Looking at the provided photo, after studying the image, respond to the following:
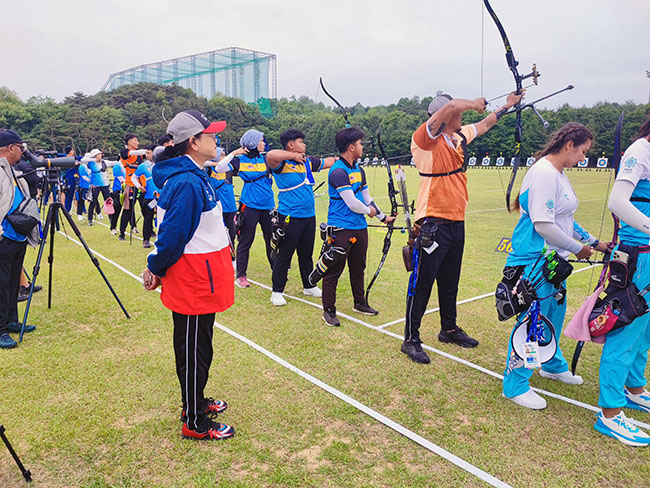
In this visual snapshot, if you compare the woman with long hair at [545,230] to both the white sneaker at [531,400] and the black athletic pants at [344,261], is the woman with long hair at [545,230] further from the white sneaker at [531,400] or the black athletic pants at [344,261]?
the black athletic pants at [344,261]

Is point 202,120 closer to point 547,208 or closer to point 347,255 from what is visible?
point 547,208

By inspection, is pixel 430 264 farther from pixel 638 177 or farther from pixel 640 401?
pixel 640 401

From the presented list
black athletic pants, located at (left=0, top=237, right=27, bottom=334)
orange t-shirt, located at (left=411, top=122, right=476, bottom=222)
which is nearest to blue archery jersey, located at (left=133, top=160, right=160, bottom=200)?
black athletic pants, located at (left=0, top=237, right=27, bottom=334)

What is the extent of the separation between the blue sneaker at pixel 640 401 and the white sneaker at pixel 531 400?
65 centimetres

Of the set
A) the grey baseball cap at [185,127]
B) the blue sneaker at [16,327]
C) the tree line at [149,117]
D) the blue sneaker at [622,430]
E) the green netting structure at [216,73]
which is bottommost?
the blue sneaker at [16,327]

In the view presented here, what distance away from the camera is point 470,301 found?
530 cm

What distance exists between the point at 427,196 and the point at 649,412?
7.28 feet

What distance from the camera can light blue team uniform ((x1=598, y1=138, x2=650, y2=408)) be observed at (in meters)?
2.51

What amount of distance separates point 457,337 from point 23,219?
4222 mm

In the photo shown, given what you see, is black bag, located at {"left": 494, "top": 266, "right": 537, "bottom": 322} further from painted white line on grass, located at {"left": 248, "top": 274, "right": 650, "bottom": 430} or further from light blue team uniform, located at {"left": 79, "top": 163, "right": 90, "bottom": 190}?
light blue team uniform, located at {"left": 79, "top": 163, "right": 90, "bottom": 190}

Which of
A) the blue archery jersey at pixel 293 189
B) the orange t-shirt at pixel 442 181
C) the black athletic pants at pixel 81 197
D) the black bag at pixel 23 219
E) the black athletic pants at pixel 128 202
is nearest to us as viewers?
the orange t-shirt at pixel 442 181

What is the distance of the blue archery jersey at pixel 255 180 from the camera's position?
589cm

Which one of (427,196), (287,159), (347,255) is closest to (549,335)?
(427,196)

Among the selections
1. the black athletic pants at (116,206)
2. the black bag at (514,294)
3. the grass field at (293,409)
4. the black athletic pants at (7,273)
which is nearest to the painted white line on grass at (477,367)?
the grass field at (293,409)
